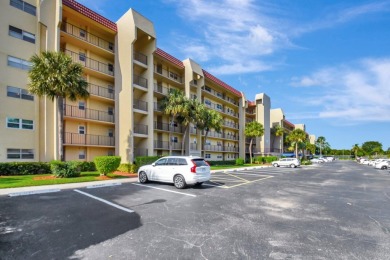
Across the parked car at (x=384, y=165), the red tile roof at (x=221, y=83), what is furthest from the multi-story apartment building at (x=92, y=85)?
the parked car at (x=384, y=165)

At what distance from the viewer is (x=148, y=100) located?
26.3 m

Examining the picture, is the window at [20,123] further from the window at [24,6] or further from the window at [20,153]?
the window at [24,6]

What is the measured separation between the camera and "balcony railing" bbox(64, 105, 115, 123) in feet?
69.4

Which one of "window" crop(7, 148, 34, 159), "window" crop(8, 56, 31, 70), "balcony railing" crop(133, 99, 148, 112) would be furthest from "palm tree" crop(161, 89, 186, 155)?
"window" crop(7, 148, 34, 159)

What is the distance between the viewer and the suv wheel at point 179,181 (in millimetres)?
12546

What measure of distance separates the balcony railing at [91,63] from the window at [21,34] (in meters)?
2.85

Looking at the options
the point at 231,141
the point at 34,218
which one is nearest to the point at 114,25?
Answer: the point at 34,218

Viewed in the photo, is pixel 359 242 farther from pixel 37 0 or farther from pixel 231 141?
pixel 231 141

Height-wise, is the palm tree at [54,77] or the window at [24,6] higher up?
the window at [24,6]

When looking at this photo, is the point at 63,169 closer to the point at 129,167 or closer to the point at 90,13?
the point at 129,167

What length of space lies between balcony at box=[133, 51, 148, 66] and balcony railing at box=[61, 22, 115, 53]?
260 cm

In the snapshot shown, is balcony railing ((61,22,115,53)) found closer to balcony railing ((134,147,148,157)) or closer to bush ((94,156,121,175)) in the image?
balcony railing ((134,147,148,157))

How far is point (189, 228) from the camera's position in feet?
20.2

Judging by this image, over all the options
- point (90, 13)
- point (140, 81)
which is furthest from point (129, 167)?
point (90, 13)
